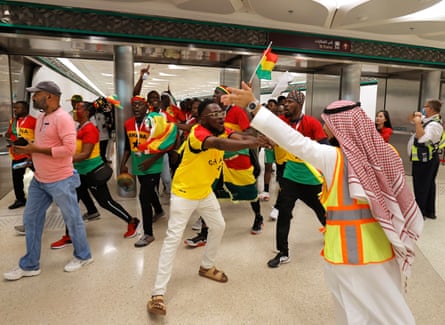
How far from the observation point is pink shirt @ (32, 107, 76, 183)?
108 inches

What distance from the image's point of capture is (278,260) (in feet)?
10.5

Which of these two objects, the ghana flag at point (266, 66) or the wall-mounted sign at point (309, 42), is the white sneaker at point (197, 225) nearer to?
the ghana flag at point (266, 66)

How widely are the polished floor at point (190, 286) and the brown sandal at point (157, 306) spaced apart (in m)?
0.07

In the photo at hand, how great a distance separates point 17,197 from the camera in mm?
5082

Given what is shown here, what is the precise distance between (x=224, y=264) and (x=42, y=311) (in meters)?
1.59

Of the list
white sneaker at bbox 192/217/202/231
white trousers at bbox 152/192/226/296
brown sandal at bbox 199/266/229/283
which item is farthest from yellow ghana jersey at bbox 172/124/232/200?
white sneaker at bbox 192/217/202/231

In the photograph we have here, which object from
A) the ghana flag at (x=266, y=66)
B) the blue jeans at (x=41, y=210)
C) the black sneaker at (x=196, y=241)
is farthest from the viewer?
the black sneaker at (x=196, y=241)

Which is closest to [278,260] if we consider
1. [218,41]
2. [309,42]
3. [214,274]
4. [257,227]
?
[214,274]

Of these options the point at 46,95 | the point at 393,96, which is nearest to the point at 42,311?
the point at 46,95

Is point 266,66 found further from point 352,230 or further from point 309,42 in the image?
point 309,42

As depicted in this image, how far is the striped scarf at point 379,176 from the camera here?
1.46m

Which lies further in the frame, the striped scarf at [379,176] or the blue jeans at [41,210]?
the blue jeans at [41,210]

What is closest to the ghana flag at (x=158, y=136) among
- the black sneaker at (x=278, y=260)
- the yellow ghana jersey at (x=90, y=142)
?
the yellow ghana jersey at (x=90, y=142)

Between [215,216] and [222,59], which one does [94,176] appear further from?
[222,59]
